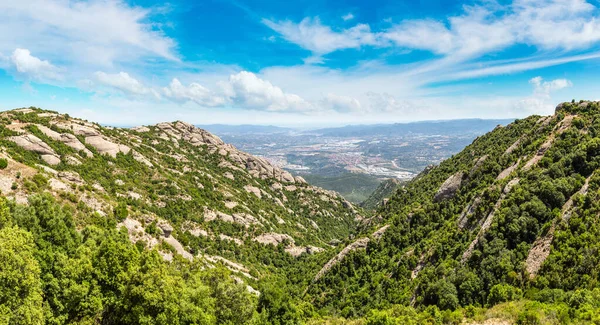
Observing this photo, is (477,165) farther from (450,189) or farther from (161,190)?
(161,190)

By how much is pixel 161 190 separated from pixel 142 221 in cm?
3493

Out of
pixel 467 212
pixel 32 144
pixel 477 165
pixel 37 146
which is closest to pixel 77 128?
pixel 37 146

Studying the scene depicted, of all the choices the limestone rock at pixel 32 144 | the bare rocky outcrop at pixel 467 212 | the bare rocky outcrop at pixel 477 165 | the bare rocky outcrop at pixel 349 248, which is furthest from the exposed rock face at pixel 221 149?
the bare rocky outcrop at pixel 467 212

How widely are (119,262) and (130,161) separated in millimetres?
75093

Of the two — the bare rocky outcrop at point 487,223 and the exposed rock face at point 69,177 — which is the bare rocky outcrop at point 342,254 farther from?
the exposed rock face at point 69,177

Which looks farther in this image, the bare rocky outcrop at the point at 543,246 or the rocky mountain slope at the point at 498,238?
the bare rocky outcrop at the point at 543,246

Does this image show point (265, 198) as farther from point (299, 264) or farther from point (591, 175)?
point (591, 175)

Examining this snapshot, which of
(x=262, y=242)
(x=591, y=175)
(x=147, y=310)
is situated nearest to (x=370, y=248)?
(x=262, y=242)

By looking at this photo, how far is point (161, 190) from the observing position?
87312 mm

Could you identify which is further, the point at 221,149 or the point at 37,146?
the point at 221,149

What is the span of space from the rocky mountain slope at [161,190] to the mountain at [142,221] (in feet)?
1.35

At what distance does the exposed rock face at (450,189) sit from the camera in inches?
2987

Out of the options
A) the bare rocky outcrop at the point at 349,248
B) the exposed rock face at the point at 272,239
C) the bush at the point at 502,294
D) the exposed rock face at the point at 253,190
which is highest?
the bush at the point at 502,294

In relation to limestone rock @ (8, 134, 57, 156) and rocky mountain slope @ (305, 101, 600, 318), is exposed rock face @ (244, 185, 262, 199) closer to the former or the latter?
rocky mountain slope @ (305, 101, 600, 318)
